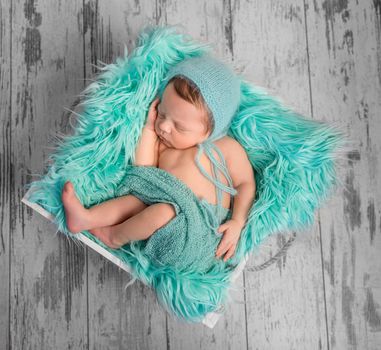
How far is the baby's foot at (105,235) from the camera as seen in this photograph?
46.4 inches

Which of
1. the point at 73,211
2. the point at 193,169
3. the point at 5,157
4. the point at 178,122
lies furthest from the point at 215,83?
the point at 5,157

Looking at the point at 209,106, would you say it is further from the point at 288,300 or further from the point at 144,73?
the point at 288,300

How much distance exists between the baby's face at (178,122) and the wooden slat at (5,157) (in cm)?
52

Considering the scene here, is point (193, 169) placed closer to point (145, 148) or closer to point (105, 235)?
point (145, 148)

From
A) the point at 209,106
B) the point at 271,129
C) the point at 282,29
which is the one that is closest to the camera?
the point at 209,106

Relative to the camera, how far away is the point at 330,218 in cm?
146

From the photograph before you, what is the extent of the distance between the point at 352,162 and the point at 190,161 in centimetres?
57

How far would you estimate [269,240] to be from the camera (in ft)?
4.71

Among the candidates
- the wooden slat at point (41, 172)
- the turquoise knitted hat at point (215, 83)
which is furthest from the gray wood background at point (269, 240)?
the turquoise knitted hat at point (215, 83)

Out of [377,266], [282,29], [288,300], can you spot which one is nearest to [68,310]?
[288,300]

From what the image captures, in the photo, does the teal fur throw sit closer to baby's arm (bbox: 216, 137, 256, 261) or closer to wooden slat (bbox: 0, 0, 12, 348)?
baby's arm (bbox: 216, 137, 256, 261)

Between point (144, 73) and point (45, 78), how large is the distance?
1.41ft

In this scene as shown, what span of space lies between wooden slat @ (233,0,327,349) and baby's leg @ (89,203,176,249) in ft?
1.35

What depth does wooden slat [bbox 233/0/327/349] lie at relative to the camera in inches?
55.9
